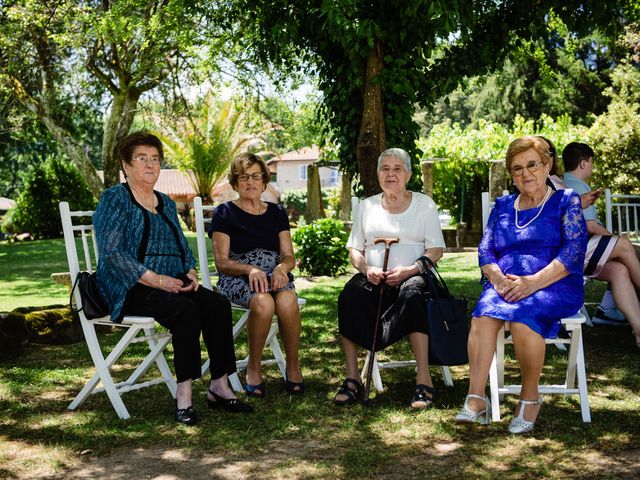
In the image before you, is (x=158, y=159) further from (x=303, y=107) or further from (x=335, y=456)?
(x=303, y=107)

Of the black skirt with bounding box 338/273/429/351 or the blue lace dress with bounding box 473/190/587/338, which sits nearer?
the blue lace dress with bounding box 473/190/587/338

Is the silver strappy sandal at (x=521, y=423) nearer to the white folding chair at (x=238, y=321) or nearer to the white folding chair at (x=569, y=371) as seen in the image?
the white folding chair at (x=569, y=371)

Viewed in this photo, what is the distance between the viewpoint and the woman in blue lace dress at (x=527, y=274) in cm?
393

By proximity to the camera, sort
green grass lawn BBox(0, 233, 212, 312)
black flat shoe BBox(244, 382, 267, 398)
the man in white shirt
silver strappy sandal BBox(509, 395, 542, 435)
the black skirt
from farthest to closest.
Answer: green grass lawn BBox(0, 233, 212, 312)
the man in white shirt
black flat shoe BBox(244, 382, 267, 398)
the black skirt
silver strappy sandal BBox(509, 395, 542, 435)

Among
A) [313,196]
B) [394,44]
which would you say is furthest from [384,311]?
[313,196]

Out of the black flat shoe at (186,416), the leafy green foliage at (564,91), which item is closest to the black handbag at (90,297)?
the black flat shoe at (186,416)

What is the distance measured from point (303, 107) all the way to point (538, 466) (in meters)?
12.3

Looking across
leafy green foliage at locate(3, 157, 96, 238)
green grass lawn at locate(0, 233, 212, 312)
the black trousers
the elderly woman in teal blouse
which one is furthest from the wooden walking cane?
leafy green foliage at locate(3, 157, 96, 238)

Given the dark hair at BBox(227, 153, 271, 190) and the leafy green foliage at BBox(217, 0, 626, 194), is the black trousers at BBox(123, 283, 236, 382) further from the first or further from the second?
the leafy green foliage at BBox(217, 0, 626, 194)

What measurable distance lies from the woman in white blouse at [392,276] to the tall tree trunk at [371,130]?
1.88 meters

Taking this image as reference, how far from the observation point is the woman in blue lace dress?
3930mm

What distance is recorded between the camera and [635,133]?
17.2 metres

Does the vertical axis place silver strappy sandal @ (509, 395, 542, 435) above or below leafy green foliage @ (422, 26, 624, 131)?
below

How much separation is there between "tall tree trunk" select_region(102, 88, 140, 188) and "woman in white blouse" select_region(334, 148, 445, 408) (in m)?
10.6
